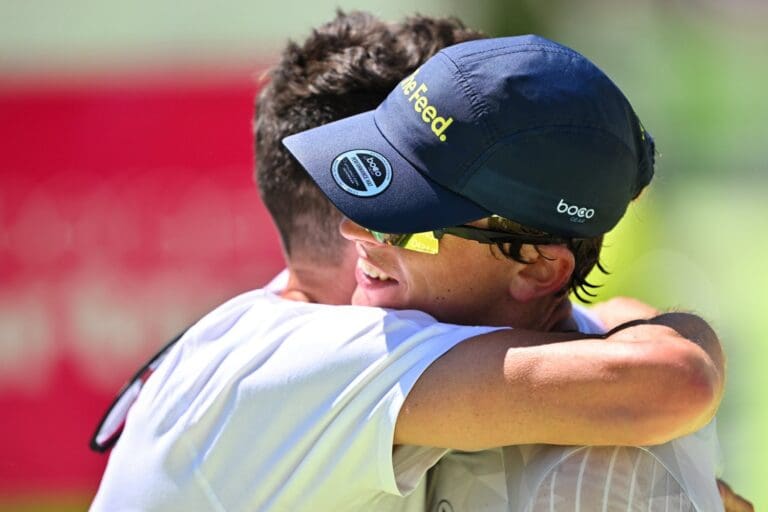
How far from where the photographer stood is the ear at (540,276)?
2.19 m

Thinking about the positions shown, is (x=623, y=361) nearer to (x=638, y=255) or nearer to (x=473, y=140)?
(x=473, y=140)

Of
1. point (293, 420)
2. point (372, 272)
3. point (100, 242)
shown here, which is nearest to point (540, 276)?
point (372, 272)

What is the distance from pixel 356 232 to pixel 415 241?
16 centimetres

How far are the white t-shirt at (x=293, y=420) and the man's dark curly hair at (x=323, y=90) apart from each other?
0.65 meters

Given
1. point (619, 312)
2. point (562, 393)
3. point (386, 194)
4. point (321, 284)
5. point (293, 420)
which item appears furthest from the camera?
point (619, 312)

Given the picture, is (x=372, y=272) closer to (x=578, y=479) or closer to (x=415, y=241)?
(x=415, y=241)

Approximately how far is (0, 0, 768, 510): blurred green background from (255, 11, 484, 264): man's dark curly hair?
114 inches

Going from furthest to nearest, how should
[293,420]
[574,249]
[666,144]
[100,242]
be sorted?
[666,144], [100,242], [574,249], [293,420]

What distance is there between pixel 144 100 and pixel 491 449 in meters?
5.30

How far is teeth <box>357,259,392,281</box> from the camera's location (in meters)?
2.29

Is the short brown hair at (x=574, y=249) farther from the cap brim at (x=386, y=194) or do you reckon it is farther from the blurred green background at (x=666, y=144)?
the blurred green background at (x=666, y=144)

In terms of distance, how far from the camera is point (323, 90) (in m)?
2.74

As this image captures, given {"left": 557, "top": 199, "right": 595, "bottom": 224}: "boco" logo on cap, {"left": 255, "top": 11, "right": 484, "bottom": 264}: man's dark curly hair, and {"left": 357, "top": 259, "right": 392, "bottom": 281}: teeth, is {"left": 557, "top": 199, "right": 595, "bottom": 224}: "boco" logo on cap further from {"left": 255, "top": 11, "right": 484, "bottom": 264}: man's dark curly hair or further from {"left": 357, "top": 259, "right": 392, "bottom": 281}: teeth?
{"left": 255, "top": 11, "right": 484, "bottom": 264}: man's dark curly hair

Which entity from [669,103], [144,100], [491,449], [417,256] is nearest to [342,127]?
[417,256]
